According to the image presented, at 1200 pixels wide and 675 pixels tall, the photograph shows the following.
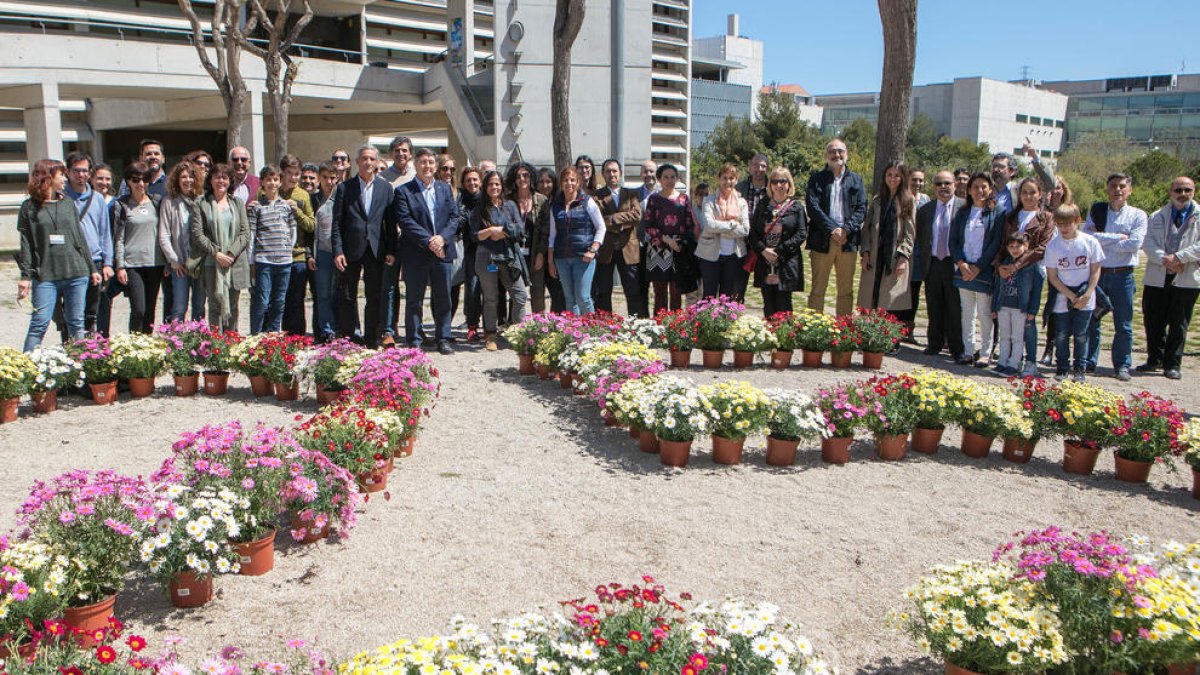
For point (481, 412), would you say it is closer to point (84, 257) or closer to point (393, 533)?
point (393, 533)

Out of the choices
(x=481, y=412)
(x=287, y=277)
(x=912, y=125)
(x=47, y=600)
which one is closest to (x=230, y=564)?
(x=47, y=600)

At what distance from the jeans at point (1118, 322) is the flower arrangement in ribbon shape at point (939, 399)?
360 cm

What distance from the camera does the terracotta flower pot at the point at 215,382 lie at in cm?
777

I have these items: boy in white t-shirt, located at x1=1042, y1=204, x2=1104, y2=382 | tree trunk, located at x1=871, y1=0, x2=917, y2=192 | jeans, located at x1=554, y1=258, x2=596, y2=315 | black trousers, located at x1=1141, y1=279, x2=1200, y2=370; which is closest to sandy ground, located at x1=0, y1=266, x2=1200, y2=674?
boy in white t-shirt, located at x1=1042, y1=204, x2=1104, y2=382

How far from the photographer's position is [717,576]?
4.40m

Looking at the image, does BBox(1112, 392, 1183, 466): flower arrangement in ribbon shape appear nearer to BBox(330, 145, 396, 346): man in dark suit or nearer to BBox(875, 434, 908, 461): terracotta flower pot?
BBox(875, 434, 908, 461): terracotta flower pot

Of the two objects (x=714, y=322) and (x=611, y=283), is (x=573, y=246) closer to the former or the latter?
(x=611, y=283)

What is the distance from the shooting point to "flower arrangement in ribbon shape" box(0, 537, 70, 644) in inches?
130

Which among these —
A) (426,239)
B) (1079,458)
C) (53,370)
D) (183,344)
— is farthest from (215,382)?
(1079,458)

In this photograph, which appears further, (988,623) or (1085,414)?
(1085,414)

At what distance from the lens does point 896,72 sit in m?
12.1

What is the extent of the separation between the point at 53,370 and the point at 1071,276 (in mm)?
8874

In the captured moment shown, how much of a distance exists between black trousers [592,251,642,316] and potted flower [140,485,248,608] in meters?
6.76

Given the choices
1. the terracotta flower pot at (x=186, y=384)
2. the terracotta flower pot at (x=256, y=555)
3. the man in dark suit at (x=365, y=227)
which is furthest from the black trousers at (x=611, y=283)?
the terracotta flower pot at (x=256, y=555)
